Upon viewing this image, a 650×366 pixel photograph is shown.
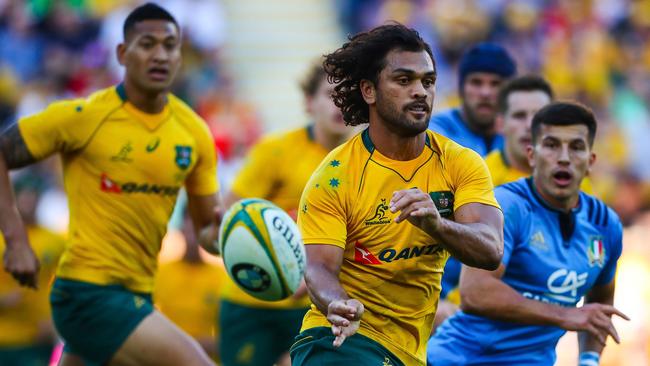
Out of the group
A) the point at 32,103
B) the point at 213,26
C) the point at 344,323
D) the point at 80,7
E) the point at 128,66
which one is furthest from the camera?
the point at 213,26

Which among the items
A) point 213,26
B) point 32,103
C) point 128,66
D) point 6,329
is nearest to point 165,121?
point 128,66

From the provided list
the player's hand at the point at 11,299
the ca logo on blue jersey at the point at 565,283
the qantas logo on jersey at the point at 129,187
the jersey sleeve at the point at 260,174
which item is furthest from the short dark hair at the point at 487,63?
the player's hand at the point at 11,299

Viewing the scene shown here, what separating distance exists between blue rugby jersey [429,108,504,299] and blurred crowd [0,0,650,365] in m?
4.91

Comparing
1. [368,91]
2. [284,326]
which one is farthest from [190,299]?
[368,91]

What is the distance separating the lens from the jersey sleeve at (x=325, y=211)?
6.06 metres

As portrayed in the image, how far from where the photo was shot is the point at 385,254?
243 inches

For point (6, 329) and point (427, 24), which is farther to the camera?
point (427, 24)

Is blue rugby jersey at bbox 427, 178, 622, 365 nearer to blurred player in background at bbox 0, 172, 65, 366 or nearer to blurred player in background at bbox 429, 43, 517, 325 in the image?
blurred player in background at bbox 429, 43, 517, 325

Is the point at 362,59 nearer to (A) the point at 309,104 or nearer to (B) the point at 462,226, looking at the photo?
(B) the point at 462,226

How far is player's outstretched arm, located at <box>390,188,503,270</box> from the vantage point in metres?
5.54

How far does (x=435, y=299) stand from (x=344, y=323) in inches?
39.6

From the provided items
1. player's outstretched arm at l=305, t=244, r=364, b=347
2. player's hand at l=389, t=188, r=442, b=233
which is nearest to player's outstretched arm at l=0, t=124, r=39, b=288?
player's outstretched arm at l=305, t=244, r=364, b=347

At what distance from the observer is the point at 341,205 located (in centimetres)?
614

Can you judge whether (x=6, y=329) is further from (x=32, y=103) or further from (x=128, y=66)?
(x=32, y=103)
